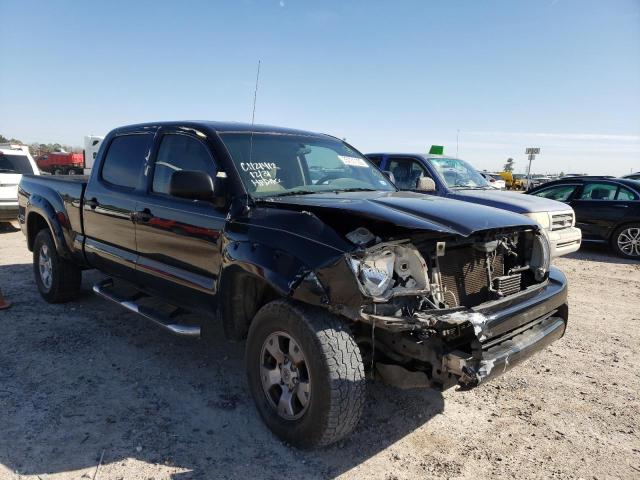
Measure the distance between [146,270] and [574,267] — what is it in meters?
7.37

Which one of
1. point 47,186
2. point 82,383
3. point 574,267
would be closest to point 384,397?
point 82,383

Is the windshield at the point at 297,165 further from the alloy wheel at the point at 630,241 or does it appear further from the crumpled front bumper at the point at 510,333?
the alloy wheel at the point at 630,241

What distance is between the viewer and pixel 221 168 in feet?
11.2

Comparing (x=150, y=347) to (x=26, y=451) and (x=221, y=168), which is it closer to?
(x=26, y=451)

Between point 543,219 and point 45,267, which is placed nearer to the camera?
point 45,267

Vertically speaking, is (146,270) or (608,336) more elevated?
(146,270)

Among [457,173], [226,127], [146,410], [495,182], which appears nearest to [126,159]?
[226,127]

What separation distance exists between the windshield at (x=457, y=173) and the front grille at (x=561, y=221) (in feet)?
4.85

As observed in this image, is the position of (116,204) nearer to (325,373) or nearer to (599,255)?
(325,373)

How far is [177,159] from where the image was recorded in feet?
12.8

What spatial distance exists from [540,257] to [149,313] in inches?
117

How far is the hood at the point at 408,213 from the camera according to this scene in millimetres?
2682

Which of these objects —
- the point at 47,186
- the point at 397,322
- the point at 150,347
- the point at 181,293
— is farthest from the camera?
the point at 47,186

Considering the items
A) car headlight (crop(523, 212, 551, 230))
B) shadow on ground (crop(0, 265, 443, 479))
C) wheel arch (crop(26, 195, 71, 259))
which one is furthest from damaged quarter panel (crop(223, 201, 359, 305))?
car headlight (crop(523, 212, 551, 230))
